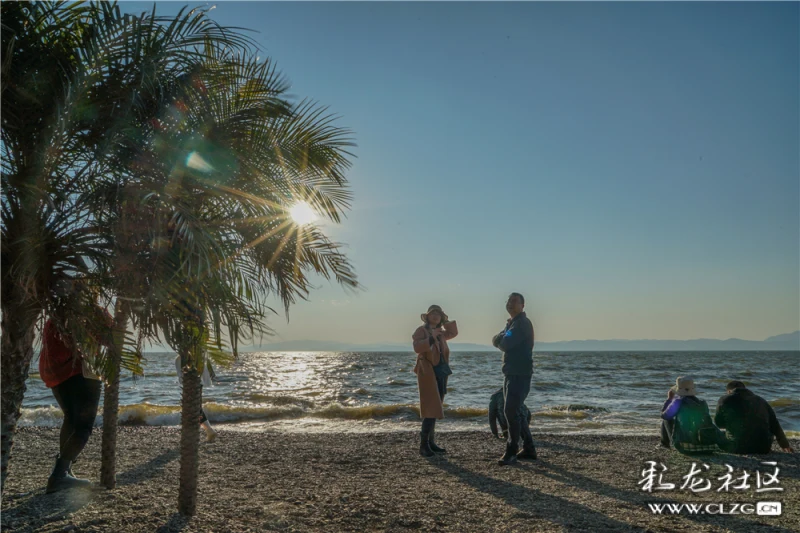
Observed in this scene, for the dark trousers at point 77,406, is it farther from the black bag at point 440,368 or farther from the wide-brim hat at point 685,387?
the wide-brim hat at point 685,387

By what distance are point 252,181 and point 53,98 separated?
1467mm

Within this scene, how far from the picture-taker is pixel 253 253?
4.55 m

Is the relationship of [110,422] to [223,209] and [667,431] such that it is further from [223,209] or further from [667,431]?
[667,431]

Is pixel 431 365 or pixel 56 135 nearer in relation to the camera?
pixel 56 135

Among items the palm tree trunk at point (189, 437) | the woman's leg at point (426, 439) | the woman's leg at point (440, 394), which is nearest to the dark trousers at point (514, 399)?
the woman's leg at point (440, 394)

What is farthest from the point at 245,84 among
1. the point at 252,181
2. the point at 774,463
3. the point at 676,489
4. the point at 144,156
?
the point at 774,463

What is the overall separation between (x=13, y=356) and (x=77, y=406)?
1346mm

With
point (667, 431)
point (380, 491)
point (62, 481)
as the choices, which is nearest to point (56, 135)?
point (62, 481)

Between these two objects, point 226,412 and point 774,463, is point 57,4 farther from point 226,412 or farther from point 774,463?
point 226,412

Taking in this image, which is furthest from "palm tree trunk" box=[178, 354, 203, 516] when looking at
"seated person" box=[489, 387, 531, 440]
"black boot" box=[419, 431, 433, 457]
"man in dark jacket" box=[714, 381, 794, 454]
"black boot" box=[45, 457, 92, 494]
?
"man in dark jacket" box=[714, 381, 794, 454]

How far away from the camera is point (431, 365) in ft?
26.5

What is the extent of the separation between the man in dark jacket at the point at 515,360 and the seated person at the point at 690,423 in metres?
2.41

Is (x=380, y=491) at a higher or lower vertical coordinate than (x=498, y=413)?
lower

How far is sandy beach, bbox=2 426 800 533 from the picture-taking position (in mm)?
4725
